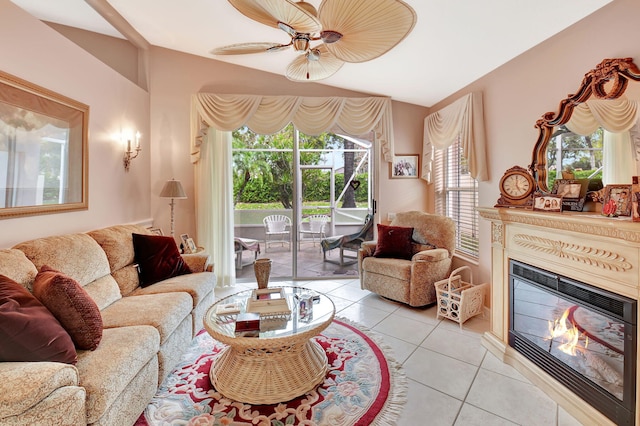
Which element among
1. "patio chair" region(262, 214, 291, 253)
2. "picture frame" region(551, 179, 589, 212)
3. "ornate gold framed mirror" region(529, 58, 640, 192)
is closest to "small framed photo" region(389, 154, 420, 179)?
"patio chair" region(262, 214, 291, 253)

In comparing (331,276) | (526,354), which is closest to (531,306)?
(526,354)

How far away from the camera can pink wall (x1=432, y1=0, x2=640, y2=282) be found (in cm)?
176

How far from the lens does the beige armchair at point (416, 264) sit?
317 centimetres

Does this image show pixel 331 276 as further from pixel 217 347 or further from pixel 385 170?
pixel 217 347

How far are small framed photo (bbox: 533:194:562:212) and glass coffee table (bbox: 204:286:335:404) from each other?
1.64 meters

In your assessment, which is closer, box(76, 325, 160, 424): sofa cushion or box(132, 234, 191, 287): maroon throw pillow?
box(76, 325, 160, 424): sofa cushion

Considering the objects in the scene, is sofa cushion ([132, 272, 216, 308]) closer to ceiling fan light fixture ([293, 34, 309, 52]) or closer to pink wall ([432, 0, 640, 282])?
ceiling fan light fixture ([293, 34, 309, 52])

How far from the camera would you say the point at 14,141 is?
1.97 m

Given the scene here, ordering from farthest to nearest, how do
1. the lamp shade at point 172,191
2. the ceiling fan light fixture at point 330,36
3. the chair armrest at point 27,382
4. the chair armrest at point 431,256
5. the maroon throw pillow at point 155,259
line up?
the lamp shade at point 172,191 < the chair armrest at point 431,256 < the maroon throw pillow at point 155,259 < the ceiling fan light fixture at point 330,36 < the chair armrest at point 27,382

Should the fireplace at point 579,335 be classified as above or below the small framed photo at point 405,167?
below

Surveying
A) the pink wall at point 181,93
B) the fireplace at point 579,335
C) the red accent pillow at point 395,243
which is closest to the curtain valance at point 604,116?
the fireplace at point 579,335

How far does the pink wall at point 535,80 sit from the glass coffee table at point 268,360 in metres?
2.20

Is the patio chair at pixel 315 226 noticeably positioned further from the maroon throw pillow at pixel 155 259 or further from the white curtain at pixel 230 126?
the maroon throw pillow at pixel 155 259

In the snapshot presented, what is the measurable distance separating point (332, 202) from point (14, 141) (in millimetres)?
3244
